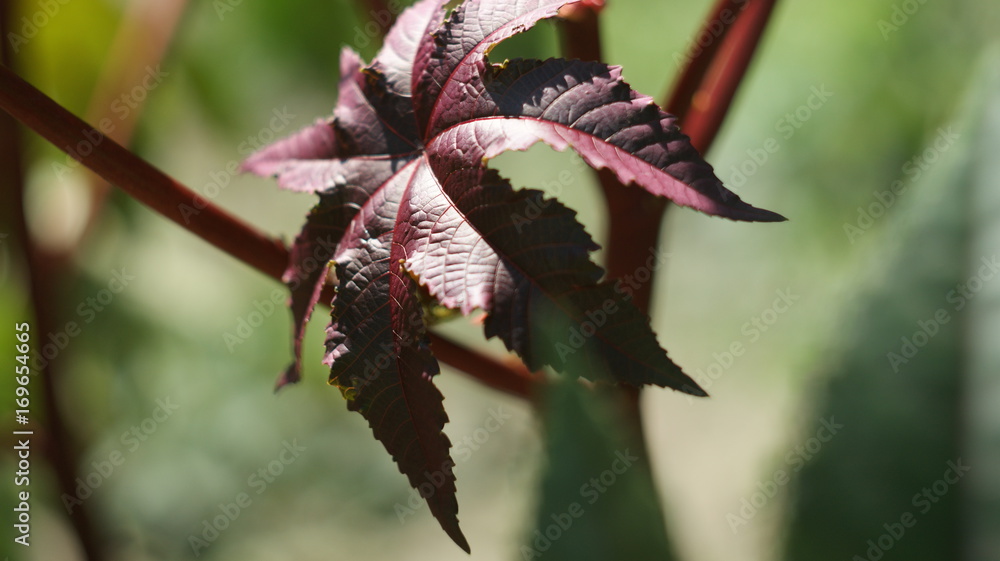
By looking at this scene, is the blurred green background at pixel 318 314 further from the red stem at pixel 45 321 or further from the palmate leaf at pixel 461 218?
the palmate leaf at pixel 461 218

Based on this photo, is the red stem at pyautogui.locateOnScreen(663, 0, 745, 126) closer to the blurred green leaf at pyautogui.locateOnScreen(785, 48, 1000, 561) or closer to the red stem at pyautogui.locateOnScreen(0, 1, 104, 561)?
the blurred green leaf at pyautogui.locateOnScreen(785, 48, 1000, 561)

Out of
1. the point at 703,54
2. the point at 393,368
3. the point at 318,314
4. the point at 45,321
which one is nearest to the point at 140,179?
the point at 393,368

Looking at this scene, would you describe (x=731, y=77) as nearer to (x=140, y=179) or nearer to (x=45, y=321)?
(x=140, y=179)

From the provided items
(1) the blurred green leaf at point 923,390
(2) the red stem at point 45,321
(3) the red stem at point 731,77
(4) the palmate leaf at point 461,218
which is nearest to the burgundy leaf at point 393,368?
(4) the palmate leaf at point 461,218

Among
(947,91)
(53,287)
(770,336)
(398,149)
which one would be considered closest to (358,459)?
(53,287)

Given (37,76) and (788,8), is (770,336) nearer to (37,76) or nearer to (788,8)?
(788,8)

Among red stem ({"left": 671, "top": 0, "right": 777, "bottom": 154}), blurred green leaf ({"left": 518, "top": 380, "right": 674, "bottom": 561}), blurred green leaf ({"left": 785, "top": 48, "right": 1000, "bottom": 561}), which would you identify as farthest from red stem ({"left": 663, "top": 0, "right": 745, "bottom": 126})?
blurred green leaf ({"left": 518, "top": 380, "right": 674, "bottom": 561})

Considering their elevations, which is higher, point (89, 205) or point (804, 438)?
point (804, 438)
